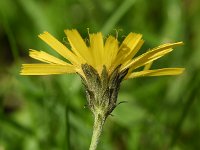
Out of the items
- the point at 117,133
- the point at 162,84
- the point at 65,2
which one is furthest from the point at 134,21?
the point at 117,133

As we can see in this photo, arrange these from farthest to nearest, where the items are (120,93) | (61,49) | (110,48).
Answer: (120,93) → (61,49) → (110,48)

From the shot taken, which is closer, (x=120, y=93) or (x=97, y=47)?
(x=97, y=47)

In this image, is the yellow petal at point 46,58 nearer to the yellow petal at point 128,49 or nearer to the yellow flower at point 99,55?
the yellow flower at point 99,55

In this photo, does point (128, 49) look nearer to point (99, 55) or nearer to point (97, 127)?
point (99, 55)

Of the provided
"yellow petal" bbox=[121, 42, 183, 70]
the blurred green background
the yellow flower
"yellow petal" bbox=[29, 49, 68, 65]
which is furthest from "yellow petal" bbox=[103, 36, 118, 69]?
the blurred green background

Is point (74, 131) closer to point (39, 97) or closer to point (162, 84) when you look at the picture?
point (39, 97)

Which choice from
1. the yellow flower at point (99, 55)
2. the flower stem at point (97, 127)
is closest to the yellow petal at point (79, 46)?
the yellow flower at point (99, 55)

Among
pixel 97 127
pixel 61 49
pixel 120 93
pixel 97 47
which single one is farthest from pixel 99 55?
pixel 120 93

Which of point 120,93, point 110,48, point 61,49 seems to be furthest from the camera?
point 120,93
